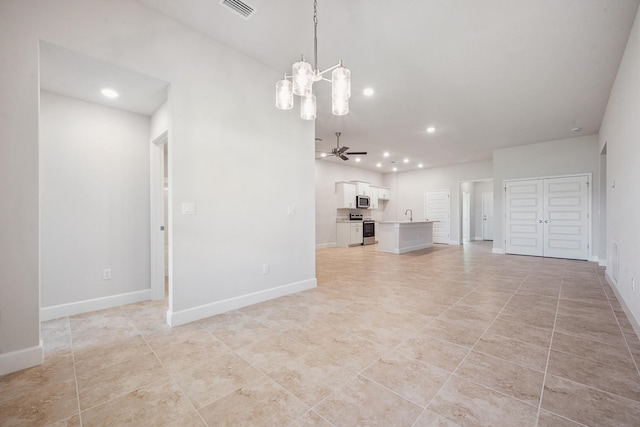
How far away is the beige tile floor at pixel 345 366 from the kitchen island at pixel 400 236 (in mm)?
4072

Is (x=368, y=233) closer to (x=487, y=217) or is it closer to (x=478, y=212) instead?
(x=478, y=212)

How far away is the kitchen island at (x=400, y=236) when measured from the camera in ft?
24.1

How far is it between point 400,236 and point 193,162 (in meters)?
5.95

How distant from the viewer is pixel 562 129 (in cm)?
570

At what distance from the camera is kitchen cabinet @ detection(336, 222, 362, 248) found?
29.4 ft

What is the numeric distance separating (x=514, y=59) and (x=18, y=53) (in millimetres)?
4741

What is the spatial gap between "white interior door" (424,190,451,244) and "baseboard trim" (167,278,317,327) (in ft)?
25.0

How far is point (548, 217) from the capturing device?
660 centimetres

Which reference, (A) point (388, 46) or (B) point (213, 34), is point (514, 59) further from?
(B) point (213, 34)

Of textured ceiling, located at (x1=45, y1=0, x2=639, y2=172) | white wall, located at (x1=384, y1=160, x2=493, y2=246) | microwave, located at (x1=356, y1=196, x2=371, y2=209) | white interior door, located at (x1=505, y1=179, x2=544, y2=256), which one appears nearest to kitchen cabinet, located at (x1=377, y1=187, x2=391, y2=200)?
white wall, located at (x1=384, y1=160, x2=493, y2=246)

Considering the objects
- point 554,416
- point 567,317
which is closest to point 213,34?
point 554,416

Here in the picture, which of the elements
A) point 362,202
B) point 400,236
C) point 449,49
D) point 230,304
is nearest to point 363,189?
point 362,202

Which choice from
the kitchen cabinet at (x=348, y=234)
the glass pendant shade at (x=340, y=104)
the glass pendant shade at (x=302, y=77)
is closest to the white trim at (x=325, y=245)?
the kitchen cabinet at (x=348, y=234)

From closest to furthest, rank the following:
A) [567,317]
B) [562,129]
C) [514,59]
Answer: [567,317]
[514,59]
[562,129]
